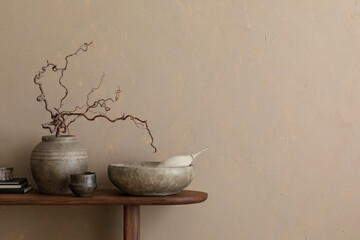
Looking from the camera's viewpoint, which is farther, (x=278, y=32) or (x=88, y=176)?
(x=278, y=32)

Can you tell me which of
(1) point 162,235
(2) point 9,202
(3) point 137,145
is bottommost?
(1) point 162,235

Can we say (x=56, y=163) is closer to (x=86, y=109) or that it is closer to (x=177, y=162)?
(x=86, y=109)

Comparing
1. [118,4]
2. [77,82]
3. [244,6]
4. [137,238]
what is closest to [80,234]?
[137,238]

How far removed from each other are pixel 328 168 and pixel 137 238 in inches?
24.2

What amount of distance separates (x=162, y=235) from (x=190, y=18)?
26.1 inches

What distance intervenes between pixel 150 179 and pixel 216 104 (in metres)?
0.35

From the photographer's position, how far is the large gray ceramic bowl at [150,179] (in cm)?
147

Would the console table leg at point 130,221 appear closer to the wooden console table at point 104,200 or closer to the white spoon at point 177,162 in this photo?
the wooden console table at point 104,200

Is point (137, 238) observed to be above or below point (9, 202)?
below

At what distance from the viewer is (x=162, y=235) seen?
169 cm

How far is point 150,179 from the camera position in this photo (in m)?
1.47

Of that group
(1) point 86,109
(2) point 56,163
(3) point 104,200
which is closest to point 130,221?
(3) point 104,200

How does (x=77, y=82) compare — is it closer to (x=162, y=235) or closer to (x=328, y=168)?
(x=162, y=235)

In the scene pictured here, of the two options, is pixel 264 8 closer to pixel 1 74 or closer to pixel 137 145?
pixel 137 145
